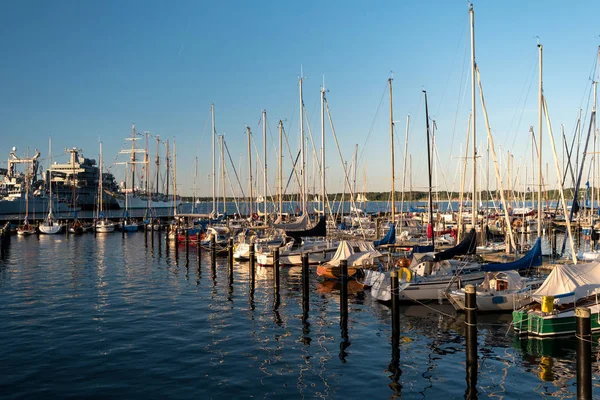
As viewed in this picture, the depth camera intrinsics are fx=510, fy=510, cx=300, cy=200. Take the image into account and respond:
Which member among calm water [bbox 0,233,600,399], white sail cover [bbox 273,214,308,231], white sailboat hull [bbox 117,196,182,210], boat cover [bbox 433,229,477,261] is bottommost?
calm water [bbox 0,233,600,399]

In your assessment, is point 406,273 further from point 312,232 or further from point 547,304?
point 312,232

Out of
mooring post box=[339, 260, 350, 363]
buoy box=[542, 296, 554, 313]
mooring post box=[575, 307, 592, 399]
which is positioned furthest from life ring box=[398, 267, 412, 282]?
mooring post box=[575, 307, 592, 399]

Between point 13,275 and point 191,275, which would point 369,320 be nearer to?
point 191,275

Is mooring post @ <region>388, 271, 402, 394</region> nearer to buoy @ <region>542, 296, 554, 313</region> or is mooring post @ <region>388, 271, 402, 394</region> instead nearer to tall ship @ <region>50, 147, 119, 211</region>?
buoy @ <region>542, 296, 554, 313</region>

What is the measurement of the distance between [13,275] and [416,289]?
27.8 m

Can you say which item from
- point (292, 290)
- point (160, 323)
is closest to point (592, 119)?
point (292, 290)

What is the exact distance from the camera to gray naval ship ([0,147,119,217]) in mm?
126375

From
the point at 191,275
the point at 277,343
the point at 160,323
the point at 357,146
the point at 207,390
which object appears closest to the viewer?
the point at 207,390

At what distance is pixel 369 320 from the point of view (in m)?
21.5

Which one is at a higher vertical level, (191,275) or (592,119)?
(592,119)

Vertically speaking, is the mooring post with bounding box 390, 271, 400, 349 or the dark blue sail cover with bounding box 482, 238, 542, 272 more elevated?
the dark blue sail cover with bounding box 482, 238, 542, 272

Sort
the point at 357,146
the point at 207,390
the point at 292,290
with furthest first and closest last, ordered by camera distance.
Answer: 1. the point at 357,146
2. the point at 292,290
3. the point at 207,390

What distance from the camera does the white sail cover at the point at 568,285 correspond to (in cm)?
1817

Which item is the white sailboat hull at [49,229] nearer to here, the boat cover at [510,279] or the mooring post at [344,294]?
the mooring post at [344,294]
